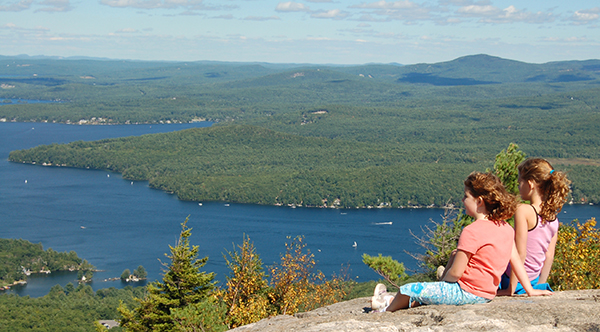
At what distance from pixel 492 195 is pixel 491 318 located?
1.24 m

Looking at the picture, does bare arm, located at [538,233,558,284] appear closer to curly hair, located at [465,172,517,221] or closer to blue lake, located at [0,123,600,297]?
curly hair, located at [465,172,517,221]

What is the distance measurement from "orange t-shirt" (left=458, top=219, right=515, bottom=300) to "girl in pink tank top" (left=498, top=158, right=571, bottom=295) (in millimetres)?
529

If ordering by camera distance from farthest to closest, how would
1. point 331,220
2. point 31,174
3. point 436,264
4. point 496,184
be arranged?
point 31,174, point 331,220, point 436,264, point 496,184

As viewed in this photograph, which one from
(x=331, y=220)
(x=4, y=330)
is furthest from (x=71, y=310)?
(x=331, y=220)

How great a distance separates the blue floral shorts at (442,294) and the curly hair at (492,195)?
94 cm

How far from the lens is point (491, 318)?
5.87 meters

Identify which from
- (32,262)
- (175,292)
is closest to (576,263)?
(175,292)

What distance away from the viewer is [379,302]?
7.00 metres

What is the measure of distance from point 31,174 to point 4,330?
305ft

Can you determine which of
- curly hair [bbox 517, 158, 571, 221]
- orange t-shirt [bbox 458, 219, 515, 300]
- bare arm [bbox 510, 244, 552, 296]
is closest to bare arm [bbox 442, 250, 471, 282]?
orange t-shirt [bbox 458, 219, 515, 300]

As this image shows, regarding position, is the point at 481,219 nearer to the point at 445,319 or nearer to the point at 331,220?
the point at 445,319

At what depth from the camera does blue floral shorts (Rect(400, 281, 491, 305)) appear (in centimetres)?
639

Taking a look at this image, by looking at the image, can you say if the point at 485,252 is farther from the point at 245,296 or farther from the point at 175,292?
the point at 175,292

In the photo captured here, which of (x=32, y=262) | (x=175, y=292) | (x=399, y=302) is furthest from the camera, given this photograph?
(x=32, y=262)
